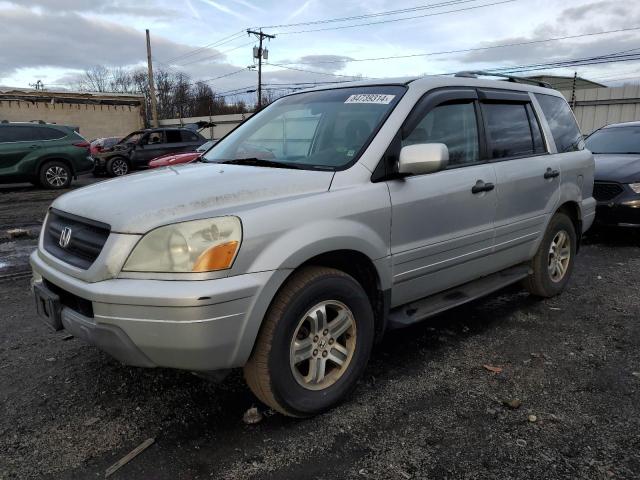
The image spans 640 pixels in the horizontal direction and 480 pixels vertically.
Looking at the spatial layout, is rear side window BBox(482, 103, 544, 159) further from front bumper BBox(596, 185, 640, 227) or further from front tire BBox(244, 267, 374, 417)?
Answer: front bumper BBox(596, 185, 640, 227)

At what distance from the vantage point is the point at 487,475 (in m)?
2.34

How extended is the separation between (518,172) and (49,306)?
3.26 m

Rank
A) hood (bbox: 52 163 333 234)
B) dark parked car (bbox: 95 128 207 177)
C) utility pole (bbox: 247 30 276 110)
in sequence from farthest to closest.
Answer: utility pole (bbox: 247 30 276 110), dark parked car (bbox: 95 128 207 177), hood (bbox: 52 163 333 234)

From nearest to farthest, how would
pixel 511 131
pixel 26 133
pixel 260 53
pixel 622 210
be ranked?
pixel 511 131, pixel 622 210, pixel 26 133, pixel 260 53

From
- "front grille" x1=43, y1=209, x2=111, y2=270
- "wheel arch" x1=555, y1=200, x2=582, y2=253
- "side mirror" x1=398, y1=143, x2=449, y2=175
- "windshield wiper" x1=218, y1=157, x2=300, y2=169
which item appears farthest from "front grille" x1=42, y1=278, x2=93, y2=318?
"wheel arch" x1=555, y1=200, x2=582, y2=253

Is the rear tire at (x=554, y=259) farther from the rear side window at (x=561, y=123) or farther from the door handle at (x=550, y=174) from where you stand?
the rear side window at (x=561, y=123)

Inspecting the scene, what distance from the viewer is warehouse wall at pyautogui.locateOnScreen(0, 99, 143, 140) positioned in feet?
102

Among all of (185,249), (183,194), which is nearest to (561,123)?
(183,194)

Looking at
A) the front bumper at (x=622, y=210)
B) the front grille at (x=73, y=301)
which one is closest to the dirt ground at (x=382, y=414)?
the front grille at (x=73, y=301)

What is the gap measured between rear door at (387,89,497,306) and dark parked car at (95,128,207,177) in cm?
1548

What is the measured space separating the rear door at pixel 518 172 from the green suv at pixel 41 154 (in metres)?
12.3

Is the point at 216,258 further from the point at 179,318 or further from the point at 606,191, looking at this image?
the point at 606,191

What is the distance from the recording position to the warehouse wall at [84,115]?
31.1m

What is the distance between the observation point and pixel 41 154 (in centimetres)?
1309
